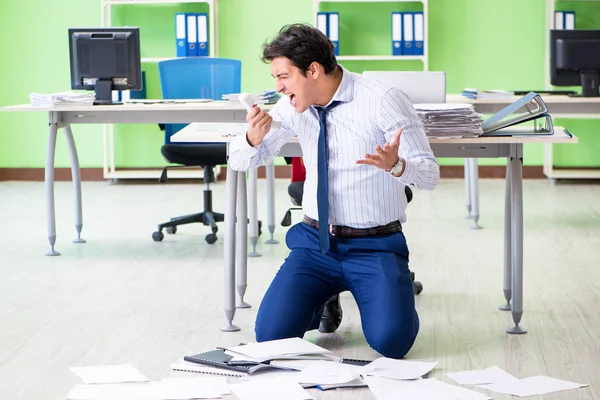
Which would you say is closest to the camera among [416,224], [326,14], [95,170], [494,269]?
[494,269]

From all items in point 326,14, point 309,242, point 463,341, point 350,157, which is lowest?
point 463,341

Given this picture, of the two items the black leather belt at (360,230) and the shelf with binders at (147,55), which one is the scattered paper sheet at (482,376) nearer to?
the black leather belt at (360,230)

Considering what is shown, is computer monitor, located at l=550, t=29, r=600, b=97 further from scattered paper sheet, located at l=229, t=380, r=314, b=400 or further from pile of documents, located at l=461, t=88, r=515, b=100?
scattered paper sheet, located at l=229, t=380, r=314, b=400

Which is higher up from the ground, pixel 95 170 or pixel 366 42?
pixel 366 42

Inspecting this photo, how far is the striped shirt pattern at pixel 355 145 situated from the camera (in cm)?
277

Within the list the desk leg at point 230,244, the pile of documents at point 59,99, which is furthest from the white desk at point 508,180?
the pile of documents at point 59,99

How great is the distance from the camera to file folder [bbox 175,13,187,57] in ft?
21.5

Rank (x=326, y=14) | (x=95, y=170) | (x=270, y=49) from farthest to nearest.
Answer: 1. (x=95, y=170)
2. (x=326, y=14)
3. (x=270, y=49)

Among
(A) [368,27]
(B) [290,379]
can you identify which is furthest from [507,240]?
(A) [368,27]

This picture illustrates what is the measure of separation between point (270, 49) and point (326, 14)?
3.80 meters

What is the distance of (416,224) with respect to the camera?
203 inches

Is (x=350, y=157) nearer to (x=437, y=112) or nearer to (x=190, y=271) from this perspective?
(x=437, y=112)

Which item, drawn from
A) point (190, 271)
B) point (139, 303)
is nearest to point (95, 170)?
point (190, 271)

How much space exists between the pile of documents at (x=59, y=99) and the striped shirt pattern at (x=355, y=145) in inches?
→ 66.0
